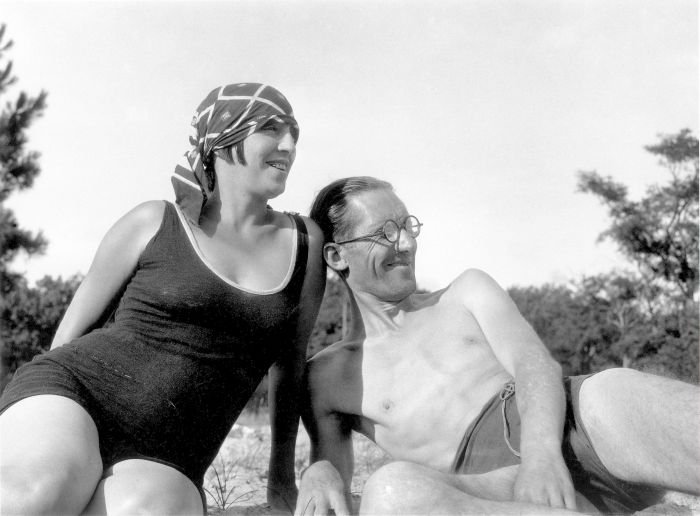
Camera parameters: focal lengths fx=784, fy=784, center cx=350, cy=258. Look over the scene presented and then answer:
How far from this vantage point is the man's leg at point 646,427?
98.4 inches

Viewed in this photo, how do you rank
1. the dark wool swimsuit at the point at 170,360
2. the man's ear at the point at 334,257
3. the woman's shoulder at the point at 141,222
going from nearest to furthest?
the dark wool swimsuit at the point at 170,360
the woman's shoulder at the point at 141,222
the man's ear at the point at 334,257

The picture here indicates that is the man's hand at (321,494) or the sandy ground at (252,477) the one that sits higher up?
the man's hand at (321,494)

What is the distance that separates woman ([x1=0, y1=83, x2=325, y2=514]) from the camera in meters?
2.53

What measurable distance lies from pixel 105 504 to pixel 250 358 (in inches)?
30.1

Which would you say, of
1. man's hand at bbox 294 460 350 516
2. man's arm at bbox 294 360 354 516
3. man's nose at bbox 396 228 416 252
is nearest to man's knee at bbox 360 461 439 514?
man's hand at bbox 294 460 350 516

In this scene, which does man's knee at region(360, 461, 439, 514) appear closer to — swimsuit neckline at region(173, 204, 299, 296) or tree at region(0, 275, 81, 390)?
swimsuit neckline at region(173, 204, 299, 296)

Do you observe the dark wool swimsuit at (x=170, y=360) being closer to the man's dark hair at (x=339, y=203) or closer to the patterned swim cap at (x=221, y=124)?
the patterned swim cap at (x=221, y=124)

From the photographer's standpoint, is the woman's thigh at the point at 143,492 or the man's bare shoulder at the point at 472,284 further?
the man's bare shoulder at the point at 472,284

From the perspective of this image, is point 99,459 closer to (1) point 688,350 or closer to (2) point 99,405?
(2) point 99,405

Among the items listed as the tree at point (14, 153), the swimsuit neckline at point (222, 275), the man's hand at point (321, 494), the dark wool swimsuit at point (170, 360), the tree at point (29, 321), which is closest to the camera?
the man's hand at point (321, 494)

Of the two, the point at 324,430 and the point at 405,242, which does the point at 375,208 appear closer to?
the point at 405,242

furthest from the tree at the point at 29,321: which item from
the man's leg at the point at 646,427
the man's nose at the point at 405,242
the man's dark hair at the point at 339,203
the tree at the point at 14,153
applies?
the man's leg at the point at 646,427

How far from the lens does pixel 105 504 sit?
251 centimetres

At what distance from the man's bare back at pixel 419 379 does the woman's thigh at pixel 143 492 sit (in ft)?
2.64
